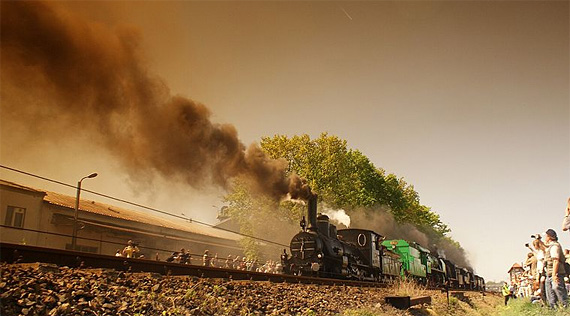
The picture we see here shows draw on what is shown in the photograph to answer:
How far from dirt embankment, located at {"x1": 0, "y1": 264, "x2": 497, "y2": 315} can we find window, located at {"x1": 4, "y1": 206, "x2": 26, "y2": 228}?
1788cm

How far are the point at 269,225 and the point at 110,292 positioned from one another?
81.9ft

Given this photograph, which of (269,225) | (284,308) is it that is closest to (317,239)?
(284,308)

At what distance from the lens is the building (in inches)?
858

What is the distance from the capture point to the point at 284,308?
27.9ft

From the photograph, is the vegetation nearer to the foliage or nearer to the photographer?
the foliage

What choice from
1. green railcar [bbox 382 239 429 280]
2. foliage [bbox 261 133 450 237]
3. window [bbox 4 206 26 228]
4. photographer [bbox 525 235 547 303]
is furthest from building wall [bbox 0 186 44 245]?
photographer [bbox 525 235 547 303]

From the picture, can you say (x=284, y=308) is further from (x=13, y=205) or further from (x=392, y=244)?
(x=13, y=205)

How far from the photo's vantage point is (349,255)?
715 inches

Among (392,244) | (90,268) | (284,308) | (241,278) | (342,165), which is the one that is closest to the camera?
(90,268)

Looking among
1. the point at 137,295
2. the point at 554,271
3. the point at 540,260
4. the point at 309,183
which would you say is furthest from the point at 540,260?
the point at 309,183

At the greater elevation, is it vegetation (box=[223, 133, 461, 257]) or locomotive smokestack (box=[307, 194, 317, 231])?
vegetation (box=[223, 133, 461, 257])

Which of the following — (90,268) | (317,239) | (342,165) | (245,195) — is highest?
(342,165)

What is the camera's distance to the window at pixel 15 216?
2173 cm

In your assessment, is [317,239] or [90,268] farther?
[317,239]
